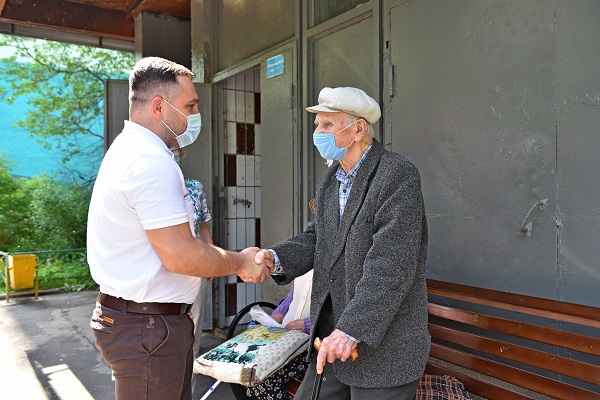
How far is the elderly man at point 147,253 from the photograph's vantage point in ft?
6.04

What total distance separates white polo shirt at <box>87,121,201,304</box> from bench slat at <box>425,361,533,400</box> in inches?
55.3

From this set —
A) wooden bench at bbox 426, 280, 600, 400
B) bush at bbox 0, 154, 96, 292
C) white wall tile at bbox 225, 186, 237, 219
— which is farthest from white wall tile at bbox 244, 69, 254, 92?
bush at bbox 0, 154, 96, 292

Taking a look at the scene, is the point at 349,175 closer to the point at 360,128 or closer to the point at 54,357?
the point at 360,128

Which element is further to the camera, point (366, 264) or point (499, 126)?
point (499, 126)

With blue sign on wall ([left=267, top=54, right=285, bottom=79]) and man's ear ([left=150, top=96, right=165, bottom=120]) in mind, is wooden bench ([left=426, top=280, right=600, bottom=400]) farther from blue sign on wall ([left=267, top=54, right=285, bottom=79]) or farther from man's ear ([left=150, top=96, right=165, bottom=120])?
blue sign on wall ([left=267, top=54, right=285, bottom=79])

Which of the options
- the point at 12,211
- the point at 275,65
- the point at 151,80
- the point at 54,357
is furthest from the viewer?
the point at 12,211

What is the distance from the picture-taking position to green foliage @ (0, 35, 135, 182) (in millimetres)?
12266

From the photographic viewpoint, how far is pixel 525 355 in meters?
2.20

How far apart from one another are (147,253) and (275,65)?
2.93m

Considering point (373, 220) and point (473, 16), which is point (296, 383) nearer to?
point (373, 220)

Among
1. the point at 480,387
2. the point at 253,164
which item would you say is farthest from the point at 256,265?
the point at 253,164

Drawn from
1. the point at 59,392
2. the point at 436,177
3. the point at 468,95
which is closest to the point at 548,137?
the point at 468,95

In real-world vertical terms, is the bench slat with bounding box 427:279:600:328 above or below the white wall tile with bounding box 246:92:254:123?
below

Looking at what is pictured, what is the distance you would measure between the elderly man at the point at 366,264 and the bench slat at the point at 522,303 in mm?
621
